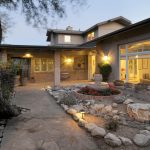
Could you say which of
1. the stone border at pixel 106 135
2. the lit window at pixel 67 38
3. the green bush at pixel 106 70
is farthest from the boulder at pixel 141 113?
the lit window at pixel 67 38

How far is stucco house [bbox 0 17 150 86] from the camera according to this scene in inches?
420

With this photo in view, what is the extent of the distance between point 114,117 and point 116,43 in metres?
7.49

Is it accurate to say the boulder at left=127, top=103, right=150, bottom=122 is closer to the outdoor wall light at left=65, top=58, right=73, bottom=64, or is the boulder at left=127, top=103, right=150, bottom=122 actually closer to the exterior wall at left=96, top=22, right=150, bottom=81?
the exterior wall at left=96, top=22, right=150, bottom=81

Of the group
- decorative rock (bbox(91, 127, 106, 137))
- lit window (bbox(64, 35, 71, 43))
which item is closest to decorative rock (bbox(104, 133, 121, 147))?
decorative rock (bbox(91, 127, 106, 137))

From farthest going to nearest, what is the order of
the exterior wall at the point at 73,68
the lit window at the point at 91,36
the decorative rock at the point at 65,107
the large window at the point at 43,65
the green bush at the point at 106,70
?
the lit window at the point at 91,36 < the exterior wall at the point at 73,68 < the large window at the point at 43,65 < the green bush at the point at 106,70 < the decorative rock at the point at 65,107

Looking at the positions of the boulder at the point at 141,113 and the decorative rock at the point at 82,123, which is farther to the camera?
the boulder at the point at 141,113

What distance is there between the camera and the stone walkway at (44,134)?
426 cm

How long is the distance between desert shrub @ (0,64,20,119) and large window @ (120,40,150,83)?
7.08 m

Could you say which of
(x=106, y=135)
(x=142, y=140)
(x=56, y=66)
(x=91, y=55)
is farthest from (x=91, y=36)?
(x=142, y=140)

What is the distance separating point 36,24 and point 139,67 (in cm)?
675

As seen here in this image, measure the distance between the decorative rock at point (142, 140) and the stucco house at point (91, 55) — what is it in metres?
4.57

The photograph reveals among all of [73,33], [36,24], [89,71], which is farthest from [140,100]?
[73,33]

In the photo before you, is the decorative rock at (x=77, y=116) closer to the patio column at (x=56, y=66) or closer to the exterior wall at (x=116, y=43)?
the exterior wall at (x=116, y=43)

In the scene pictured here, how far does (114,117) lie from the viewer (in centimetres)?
605
